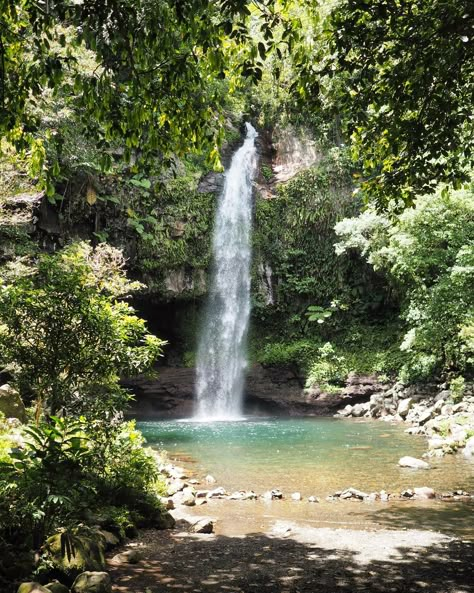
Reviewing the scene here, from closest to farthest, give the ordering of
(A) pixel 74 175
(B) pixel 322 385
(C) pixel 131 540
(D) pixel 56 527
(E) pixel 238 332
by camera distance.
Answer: (D) pixel 56 527, (C) pixel 131 540, (A) pixel 74 175, (B) pixel 322 385, (E) pixel 238 332

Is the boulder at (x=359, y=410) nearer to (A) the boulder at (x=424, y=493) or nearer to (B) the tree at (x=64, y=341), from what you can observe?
(A) the boulder at (x=424, y=493)

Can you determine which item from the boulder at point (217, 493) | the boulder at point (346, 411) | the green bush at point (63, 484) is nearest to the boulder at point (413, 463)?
the boulder at point (217, 493)

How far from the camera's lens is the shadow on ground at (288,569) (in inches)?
178

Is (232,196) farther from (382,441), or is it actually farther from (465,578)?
(465,578)

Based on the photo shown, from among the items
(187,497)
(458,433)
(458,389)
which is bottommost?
(187,497)

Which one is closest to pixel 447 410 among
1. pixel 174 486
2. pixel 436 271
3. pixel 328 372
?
pixel 436 271

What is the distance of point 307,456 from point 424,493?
4268 millimetres

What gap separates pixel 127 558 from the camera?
541 cm

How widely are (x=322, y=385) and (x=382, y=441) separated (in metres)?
8.62

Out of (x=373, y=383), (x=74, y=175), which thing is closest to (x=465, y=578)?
(x=373, y=383)

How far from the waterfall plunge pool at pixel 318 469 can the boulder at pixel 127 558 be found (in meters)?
1.83

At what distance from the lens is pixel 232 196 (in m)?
27.1

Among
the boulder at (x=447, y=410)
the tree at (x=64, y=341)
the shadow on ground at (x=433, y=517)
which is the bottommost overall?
the shadow on ground at (x=433, y=517)

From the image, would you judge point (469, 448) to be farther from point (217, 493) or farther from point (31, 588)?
point (31, 588)
